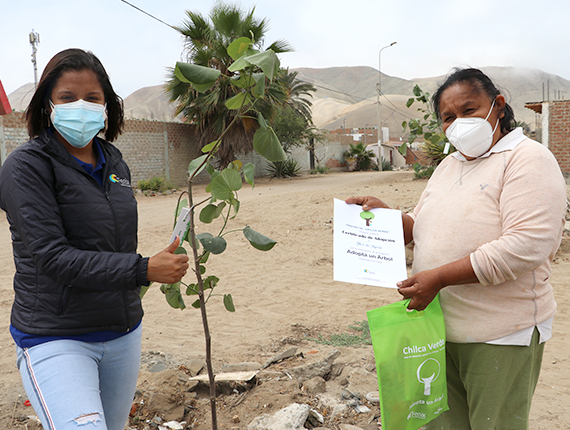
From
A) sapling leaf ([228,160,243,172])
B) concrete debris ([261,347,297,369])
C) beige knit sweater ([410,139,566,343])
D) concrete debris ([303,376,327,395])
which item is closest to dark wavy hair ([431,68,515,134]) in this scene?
beige knit sweater ([410,139,566,343])

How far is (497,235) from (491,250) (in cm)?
11

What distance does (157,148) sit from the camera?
55.3 ft

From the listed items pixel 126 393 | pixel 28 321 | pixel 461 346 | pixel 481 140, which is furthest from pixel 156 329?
pixel 481 140

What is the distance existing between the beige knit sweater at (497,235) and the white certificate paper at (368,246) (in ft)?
0.32

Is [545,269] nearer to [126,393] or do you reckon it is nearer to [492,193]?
[492,193]

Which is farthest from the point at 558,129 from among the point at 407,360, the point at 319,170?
the point at 319,170

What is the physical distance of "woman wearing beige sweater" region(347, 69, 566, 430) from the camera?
134 centimetres

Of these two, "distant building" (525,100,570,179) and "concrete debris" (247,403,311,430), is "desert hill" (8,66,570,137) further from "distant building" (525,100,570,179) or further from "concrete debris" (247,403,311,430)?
"concrete debris" (247,403,311,430)

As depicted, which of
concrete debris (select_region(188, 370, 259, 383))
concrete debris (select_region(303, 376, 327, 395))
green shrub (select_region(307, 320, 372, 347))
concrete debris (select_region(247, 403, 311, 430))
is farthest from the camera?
green shrub (select_region(307, 320, 372, 347))

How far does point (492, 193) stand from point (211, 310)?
380 centimetres

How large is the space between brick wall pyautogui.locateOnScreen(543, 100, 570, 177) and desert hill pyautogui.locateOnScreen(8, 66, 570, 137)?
180ft

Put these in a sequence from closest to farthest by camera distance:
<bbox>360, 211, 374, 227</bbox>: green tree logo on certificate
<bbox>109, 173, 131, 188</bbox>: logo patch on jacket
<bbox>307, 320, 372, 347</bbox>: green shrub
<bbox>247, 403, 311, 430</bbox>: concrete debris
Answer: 1. <bbox>109, 173, 131, 188</bbox>: logo patch on jacket
2. <bbox>360, 211, 374, 227</bbox>: green tree logo on certificate
3. <bbox>247, 403, 311, 430</bbox>: concrete debris
4. <bbox>307, 320, 372, 347</bbox>: green shrub

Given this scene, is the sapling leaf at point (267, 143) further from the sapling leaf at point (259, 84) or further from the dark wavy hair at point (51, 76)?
the dark wavy hair at point (51, 76)

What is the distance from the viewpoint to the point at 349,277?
1.58 m
